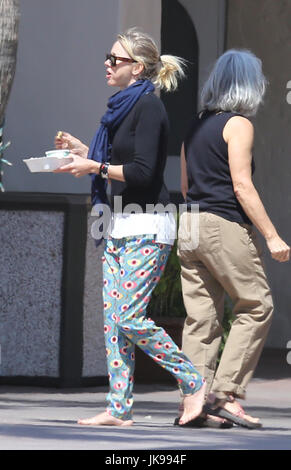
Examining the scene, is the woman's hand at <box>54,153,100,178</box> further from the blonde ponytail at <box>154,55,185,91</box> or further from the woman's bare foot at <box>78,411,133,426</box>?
the woman's bare foot at <box>78,411,133,426</box>

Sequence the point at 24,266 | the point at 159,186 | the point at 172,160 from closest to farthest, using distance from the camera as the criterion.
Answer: the point at 159,186, the point at 24,266, the point at 172,160

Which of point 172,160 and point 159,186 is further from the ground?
point 159,186

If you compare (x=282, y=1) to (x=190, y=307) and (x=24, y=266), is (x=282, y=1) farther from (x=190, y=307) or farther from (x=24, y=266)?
(x=190, y=307)

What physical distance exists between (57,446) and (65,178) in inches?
161

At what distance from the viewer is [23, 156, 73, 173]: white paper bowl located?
7.20 meters

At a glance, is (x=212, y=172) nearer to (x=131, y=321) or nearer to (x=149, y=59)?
(x=149, y=59)

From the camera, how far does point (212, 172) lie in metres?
7.58

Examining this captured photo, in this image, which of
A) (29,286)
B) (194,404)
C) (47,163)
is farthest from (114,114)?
(29,286)

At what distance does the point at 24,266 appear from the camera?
386 inches

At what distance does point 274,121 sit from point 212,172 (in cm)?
556

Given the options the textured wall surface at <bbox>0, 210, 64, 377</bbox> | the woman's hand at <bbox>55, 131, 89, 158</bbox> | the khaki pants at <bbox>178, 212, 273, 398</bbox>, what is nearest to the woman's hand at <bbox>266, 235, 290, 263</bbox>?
the khaki pants at <bbox>178, 212, 273, 398</bbox>

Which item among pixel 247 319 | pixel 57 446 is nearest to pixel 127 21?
pixel 247 319

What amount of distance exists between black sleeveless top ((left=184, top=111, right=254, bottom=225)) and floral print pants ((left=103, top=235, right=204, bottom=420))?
382mm

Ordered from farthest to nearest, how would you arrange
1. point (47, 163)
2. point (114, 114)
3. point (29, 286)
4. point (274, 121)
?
point (274, 121), point (29, 286), point (114, 114), point (47, 163)
